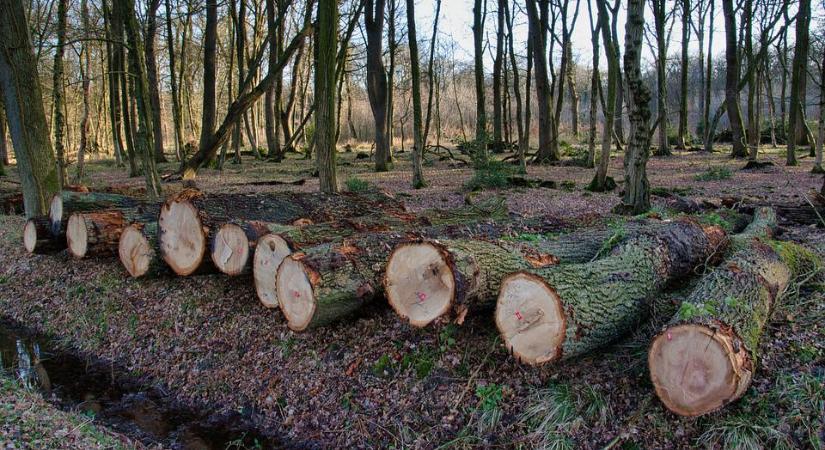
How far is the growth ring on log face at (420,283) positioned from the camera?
12.0 feet

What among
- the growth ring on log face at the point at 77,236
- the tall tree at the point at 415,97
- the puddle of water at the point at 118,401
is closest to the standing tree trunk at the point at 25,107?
the growth ring on log face at the point at 77,236

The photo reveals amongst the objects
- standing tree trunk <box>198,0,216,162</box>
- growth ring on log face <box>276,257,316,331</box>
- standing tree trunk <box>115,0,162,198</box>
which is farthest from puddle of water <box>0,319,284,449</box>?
standing tree trunk <box>198,0,216,162</box>

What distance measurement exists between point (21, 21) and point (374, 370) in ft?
26.1

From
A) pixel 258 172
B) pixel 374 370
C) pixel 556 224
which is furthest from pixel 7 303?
pixel 258 172

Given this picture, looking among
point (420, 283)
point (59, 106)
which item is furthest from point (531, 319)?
point (59, 106)

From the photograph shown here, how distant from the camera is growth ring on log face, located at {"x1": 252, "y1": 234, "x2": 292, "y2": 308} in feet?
15.1

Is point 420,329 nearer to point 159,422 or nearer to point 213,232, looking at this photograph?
point 159,422

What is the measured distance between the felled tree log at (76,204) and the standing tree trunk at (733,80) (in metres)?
Answer: 17.8

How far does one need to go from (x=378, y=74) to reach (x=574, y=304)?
1449 cm

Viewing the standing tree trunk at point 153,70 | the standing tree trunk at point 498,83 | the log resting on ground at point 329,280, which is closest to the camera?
the log resting on ground at point 329,280

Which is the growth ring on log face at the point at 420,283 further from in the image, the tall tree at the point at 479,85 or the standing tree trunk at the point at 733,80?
the standing tree trunk at the point at 733,80

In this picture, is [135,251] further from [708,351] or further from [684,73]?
[684,73]

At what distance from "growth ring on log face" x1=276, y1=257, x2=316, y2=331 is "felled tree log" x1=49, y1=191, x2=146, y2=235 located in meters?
3.24

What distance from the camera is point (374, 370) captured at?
3.90m
